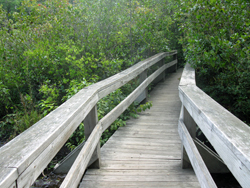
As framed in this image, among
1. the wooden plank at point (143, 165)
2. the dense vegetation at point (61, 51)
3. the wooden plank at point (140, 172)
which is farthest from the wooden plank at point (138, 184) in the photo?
the dense vegetation at point (61, 51)

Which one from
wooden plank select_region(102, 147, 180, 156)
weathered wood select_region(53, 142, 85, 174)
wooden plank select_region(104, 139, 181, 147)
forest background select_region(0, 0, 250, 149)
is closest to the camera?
weathered wood select_region(53, 142, 85, 174)

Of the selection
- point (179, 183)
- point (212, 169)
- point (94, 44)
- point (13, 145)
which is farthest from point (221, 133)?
point (94, 44)

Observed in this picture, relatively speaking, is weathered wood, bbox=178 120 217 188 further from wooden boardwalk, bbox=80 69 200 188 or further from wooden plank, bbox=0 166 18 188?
wooden plank, bbox=0 166 18 188

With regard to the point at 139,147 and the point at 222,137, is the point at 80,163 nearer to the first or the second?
the point at 222,137

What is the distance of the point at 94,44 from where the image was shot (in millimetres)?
6535

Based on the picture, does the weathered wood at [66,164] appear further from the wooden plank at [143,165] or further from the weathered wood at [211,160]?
the weathered wood at [211,160]

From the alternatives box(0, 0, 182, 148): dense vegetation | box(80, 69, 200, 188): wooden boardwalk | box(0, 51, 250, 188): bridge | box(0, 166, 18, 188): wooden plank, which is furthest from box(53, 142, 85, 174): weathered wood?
box(0, 166, 18, 188): wooden plank

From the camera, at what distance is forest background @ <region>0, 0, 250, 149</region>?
167 inches

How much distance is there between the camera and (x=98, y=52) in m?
6.50

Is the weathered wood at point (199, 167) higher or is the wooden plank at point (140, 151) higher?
the weathered wood at point (199, 167)

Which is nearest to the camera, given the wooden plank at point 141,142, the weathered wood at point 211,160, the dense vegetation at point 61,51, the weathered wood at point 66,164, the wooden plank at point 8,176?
the wooden plank at point 8,176

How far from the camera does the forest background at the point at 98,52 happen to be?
425 centimetres

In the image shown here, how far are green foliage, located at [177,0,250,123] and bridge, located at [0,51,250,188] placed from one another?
1.09m

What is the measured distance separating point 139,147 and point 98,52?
3.63 m
